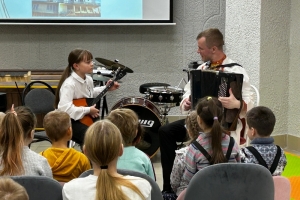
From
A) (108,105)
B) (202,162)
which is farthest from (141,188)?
(108,105)

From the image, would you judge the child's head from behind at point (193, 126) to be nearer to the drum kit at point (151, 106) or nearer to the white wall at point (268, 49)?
the drum kit at point (151, 106)

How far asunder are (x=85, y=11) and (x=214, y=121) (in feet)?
13.0

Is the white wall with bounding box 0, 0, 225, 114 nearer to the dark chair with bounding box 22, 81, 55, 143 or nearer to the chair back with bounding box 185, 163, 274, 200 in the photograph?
the dark chair with bounding box 22, 81, 55, 143

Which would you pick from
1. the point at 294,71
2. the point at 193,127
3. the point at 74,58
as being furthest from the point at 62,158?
the point at 294,71

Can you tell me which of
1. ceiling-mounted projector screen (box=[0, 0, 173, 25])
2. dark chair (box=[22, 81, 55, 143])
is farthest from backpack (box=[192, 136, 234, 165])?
ceiling-mounted projector screen (box=[0, 0, 173, 25])

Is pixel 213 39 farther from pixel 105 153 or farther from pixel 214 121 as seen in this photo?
pixel 105 153

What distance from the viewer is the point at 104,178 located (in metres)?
1.97

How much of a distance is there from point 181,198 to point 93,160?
2.19 feet

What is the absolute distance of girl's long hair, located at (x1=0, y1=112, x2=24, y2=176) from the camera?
8.10 feet

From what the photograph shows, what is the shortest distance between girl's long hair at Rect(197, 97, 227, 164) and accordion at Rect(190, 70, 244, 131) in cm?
59

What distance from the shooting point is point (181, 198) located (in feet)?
8.24

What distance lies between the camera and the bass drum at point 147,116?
15.9 feet

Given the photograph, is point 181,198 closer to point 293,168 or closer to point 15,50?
point 293,168

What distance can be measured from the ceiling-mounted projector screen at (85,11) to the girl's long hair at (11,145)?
3855 mm
